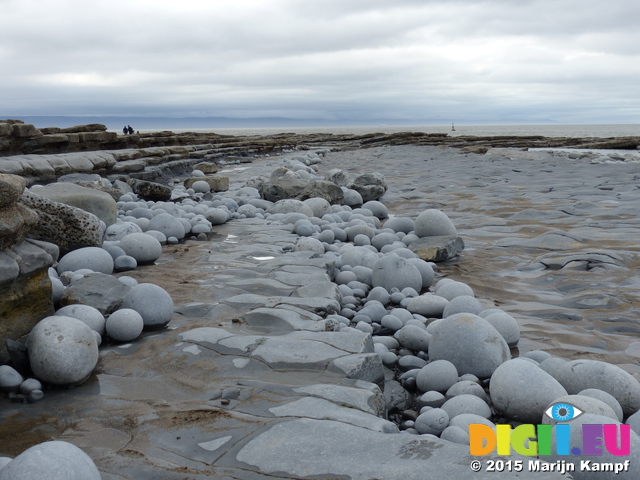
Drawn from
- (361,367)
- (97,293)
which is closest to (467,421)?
(361,367)

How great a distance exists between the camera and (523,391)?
84.5 inches

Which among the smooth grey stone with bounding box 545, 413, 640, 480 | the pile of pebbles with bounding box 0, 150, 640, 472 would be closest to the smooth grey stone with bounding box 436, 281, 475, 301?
the pile of pebbles with bounding box 0, 150, 640, 472

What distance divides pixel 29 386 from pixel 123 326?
1.82 ft

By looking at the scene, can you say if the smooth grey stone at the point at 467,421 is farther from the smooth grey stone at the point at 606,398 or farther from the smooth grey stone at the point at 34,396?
the smooth grey stone at the point at 34,396

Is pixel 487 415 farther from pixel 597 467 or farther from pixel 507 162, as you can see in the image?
pixel 507 162

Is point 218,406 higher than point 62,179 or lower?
lower

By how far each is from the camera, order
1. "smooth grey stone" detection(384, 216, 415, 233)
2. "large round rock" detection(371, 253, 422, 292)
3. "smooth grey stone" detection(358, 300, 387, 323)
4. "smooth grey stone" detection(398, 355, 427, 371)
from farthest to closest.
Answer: "smooth grey stone" detection(384, 216, 415, 233) < "large round rock" detection(371, 253, 422, 292) < "smooth grey stone" detection(358, 300, 387, 323) < "smooth grey stone" detection(398, 355, 427, 371)

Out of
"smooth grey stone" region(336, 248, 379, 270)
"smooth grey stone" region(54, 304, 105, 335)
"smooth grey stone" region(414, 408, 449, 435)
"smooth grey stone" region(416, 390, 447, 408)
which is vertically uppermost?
"smooth grey stone" region(54, 304, 105, 335)

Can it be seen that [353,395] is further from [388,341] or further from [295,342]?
[388,341]

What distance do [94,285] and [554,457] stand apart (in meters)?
2.35

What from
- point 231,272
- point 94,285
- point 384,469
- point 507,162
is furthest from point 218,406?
point 507,162

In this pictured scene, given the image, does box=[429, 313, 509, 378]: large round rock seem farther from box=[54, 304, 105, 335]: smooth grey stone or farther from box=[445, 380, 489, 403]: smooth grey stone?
box=[54, 304, 105, 335]: smooth grey stone

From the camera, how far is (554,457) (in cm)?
171

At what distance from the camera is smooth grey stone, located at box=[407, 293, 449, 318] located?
336 centimetres
